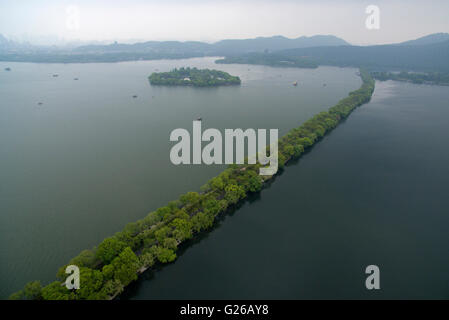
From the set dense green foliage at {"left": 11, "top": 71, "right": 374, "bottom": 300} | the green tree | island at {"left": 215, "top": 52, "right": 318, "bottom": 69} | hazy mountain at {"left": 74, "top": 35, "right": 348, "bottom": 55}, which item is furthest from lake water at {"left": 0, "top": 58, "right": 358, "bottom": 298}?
hazy mountain at {"left": 74, "top": 35, "right": 348, "bottom": 55}

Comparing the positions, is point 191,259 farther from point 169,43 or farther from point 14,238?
point 169,43

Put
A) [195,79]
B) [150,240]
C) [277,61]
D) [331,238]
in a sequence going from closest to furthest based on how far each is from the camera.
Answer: [150,240] < [331,238] < [195,79] < [277,61]

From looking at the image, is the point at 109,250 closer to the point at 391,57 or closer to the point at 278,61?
the point at 278,61

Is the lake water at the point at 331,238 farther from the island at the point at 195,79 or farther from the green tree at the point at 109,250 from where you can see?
the island at the point at 195,79

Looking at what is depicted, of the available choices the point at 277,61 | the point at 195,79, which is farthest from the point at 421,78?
the point at 195,79

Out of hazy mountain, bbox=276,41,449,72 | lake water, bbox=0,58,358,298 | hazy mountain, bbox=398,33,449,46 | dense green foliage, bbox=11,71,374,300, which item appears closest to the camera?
dense green foliage, bbox=11,71,374,300

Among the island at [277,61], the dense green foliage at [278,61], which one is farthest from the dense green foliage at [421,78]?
the dense green foliage at [278,61]

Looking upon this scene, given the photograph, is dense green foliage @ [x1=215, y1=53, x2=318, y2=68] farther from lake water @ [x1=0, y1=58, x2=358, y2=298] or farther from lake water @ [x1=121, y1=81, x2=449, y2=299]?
lake water @ [x1=121, y1=81, x2=449, y2=299]
